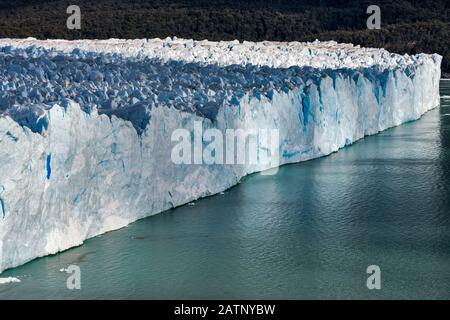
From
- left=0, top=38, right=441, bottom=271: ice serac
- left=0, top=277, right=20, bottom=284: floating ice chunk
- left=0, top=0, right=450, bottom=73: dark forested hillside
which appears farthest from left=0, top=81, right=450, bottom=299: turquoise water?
left=0, top=0, right=450, bottom=73: dark forested hillside

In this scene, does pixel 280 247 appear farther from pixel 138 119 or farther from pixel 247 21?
pixel 247 21

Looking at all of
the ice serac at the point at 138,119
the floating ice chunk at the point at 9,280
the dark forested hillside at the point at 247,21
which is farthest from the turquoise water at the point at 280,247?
the dark forested hillside at the point at 247,21

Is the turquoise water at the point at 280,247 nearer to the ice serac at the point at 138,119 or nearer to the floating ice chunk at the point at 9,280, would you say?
the floating ice chunk at the point at 9,280

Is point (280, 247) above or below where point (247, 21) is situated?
below

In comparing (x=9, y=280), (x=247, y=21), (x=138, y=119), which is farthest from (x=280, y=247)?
(x=247, y=21)

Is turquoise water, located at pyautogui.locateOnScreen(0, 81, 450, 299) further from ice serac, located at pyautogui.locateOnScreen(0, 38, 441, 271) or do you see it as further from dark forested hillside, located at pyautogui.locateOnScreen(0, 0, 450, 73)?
dark forested hillside, located at pyautogui.locateOnScreen(0, 0, 450, 73)
